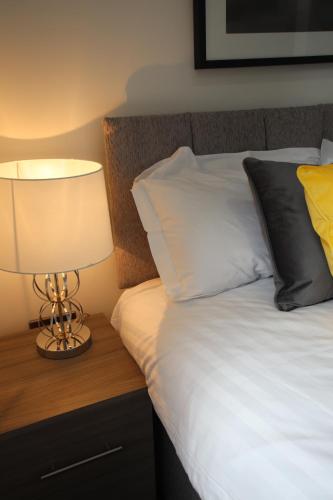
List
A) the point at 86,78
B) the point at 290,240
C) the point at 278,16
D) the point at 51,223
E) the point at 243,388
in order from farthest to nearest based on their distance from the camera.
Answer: the point at 278,16 → the point at 86,78 → the point at 290,240 → the point at 51,223 → the point at 243,388

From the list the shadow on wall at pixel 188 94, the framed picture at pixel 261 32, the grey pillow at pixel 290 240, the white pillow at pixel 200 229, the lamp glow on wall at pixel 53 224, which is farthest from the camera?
the framed picture at pixel 261 32

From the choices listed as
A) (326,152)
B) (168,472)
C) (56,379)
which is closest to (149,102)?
(326,152)

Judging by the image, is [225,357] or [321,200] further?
[321,200]

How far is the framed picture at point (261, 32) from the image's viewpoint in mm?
1487

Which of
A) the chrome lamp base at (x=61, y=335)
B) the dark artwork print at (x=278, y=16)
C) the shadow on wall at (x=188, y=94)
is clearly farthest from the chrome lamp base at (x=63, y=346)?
the dark artwork print at (x=278, y=16)

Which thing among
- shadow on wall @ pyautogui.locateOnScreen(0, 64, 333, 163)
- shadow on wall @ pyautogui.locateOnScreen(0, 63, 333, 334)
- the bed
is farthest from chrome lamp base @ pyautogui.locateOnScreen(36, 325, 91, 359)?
shadow on wall @ pyautogui.locateOnScreen(0, 64, 333, 163)

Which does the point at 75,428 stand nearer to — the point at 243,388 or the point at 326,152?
the point at 243,388

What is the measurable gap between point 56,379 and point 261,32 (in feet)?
4.56

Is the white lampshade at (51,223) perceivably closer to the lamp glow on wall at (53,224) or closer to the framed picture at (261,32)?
the lamp glow on wall at (53,224)

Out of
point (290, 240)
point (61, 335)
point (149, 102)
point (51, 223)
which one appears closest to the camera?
point (51, 223)

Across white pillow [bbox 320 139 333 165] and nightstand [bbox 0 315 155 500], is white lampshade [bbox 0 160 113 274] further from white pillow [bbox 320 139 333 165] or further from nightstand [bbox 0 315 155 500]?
white pillow [bbox 320 139 333 165]

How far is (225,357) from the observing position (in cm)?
100

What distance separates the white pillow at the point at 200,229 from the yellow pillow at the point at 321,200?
203mm

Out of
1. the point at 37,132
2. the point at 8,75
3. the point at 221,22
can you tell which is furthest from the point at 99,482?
the point at 221,22
